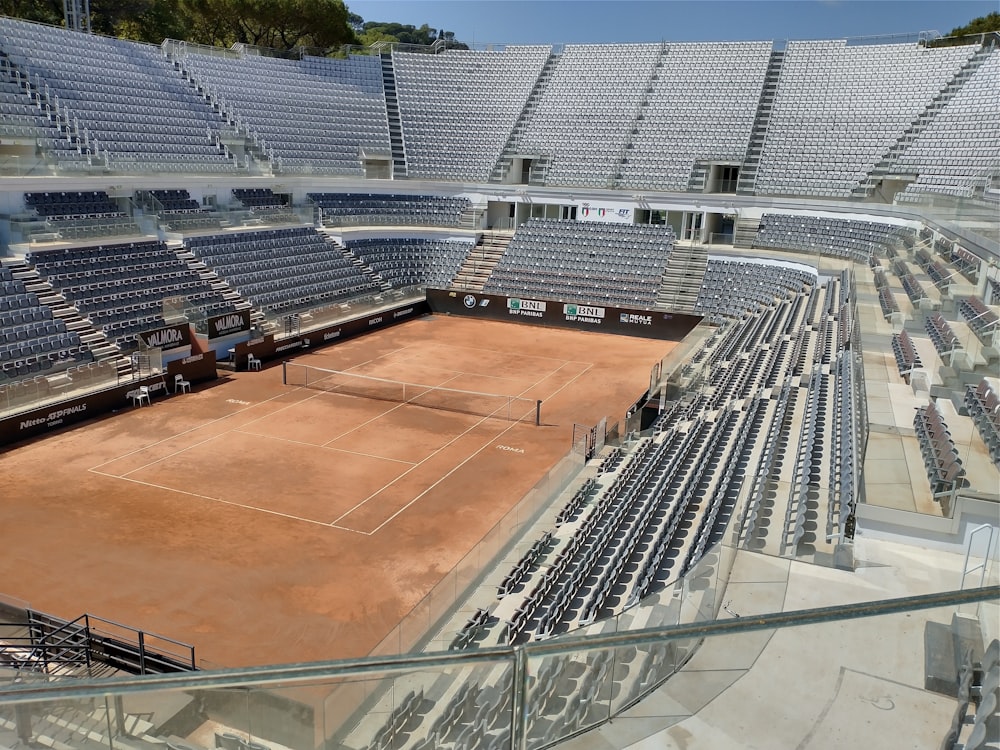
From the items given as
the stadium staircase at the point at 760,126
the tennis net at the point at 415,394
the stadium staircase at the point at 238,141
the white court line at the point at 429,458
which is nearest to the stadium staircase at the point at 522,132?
the stadium staircase at the point at 760,126

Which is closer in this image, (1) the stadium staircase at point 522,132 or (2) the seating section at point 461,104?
(1) the stadium staircase at point 522,132

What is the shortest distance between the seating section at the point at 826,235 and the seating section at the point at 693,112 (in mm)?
5517

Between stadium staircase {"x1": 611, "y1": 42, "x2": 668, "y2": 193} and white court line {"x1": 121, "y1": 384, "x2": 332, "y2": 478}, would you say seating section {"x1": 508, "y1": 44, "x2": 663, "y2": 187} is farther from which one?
white court line {"x1": 121, "y1": 384, "x2": 332, "y2": 478}

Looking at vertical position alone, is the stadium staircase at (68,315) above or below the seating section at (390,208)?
below

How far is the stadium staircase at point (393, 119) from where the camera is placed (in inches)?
1870

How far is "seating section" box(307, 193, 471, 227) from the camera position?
42500 mm

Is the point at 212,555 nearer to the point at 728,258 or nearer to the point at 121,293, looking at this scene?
the point at 121,293

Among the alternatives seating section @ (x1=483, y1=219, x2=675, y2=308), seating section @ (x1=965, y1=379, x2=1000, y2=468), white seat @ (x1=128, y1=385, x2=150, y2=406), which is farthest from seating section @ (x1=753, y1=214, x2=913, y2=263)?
white seat @ (x1=128, y1=385, x2=150, y2=406)

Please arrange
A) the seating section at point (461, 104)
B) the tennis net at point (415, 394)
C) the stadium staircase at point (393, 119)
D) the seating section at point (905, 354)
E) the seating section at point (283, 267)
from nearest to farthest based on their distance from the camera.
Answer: the seating section at point (905, 354) → the tennis net at point (415, 394) → the seating section at point (283, 267) → the stadium staircase at point (393, 119) → the seating section at point (461, 104)

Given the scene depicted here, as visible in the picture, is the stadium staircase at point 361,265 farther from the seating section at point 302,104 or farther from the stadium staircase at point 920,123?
the stadium staircase at point 920,123

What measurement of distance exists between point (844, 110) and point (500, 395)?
2968 cm

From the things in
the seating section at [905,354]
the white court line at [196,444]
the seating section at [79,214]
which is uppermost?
the seating section at [79,214]

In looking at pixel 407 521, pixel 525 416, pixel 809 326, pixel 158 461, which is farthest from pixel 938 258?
pixel 158 461

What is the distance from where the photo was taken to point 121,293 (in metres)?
28.6
